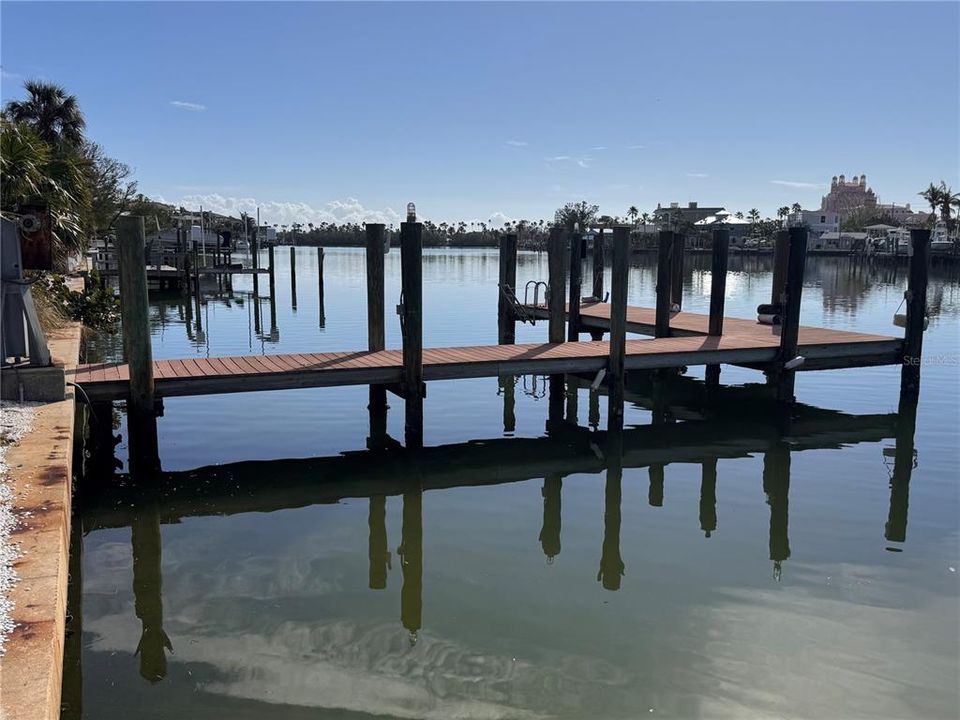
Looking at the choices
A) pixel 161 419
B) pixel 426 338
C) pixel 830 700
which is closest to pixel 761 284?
pixel 426 338

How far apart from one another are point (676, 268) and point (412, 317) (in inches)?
360

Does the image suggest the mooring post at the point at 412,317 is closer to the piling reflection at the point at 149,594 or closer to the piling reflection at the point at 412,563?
the piling reflection at the point at 412,563

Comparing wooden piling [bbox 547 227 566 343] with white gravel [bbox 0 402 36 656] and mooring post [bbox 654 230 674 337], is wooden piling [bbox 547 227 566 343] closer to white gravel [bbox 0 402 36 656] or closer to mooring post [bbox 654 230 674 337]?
mooring post [bbox 654 230 674 337]

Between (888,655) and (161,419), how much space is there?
10.5 meters

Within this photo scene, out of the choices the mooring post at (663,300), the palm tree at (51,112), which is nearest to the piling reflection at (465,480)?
the mooring post at (663,300)

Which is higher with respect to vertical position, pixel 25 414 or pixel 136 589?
pixel 25 414

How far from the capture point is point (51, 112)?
41.7m

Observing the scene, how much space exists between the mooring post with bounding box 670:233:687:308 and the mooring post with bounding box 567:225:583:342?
196 cm

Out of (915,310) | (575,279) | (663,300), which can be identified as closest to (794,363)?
(915,310)

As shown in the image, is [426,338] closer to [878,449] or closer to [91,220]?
[91,220]

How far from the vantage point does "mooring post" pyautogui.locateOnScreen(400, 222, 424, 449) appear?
10.7 m

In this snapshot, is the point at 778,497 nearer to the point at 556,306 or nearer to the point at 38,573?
the point at 556,306

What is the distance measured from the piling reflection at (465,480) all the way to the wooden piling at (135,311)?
3.01 feet

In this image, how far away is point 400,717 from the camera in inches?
A: 199
